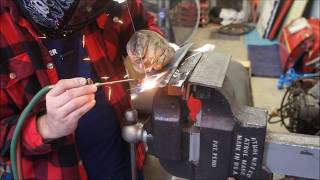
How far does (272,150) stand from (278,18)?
11.1 feet

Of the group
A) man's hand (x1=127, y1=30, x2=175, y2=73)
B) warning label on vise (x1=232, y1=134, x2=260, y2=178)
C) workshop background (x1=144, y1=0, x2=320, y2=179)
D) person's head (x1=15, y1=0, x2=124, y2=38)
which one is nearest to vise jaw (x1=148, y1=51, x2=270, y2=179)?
warning label on vise (x1=232, y1=134, x2=260, y2=178)

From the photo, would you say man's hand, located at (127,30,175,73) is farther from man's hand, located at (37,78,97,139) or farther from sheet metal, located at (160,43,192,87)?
man's hand, located at (37,78,97,139)

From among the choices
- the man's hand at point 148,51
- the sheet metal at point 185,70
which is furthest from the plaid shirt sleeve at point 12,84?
the sheet metal at point 185,70

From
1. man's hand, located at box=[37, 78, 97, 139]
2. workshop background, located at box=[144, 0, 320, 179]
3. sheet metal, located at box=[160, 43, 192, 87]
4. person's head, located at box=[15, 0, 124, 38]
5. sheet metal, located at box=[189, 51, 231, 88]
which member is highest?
person's head, located at box=[15, 0, 124, 38]

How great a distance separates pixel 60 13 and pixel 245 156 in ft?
1.70

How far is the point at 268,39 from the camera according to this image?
12.9 feet

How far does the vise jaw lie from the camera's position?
0.68m

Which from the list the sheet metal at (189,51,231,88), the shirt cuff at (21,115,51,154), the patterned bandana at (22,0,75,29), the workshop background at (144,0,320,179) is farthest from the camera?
the workshop background at (144,0,320,179)

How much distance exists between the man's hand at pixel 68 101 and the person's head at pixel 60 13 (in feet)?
0.55

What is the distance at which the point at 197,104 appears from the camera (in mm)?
771

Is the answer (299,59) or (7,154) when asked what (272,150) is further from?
(299,59)

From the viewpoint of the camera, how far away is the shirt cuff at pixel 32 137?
880mm

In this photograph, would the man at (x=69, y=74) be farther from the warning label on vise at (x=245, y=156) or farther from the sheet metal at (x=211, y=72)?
the warning label on vise at (x=245, y=156)

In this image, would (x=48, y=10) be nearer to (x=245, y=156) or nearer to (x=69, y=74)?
(x=69, y=74)
